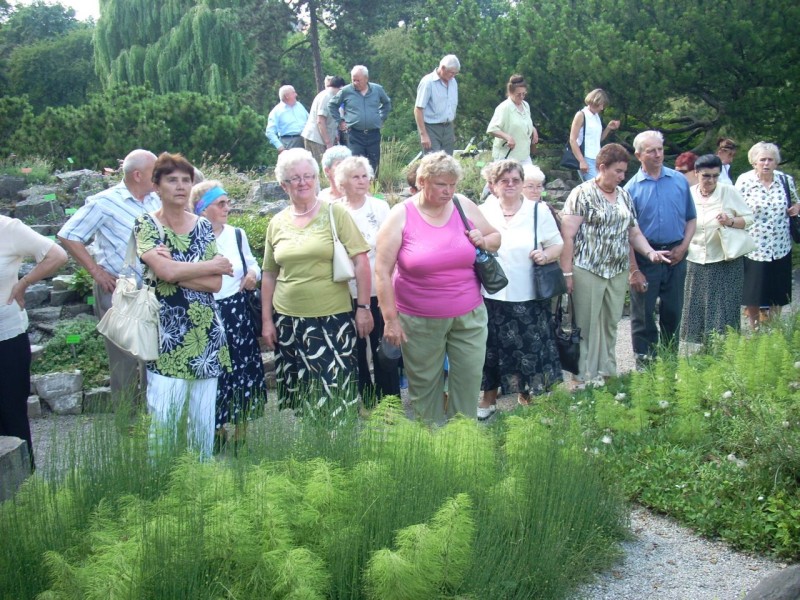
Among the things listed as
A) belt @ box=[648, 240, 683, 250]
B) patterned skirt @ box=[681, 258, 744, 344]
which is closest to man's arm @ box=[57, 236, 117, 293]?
belt @ box=[648, 240, 683, 250]

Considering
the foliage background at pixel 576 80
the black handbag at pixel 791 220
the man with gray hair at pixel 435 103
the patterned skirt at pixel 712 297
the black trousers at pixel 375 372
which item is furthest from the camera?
the foliage background at pixel 576 80

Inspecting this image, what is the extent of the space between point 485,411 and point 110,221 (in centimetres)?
298

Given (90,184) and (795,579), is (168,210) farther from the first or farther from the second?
(90,184)

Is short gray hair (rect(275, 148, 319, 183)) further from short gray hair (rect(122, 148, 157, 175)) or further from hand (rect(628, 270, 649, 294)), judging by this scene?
hand (rect(628, 270, 649, 294))

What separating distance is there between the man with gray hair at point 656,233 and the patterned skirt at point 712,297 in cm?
65

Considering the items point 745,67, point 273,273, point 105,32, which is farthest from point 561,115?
point 105,32

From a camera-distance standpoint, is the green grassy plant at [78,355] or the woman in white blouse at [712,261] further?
the woman in white blouse at [712,261]

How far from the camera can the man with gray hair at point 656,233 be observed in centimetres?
748

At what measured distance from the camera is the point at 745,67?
13375 mm

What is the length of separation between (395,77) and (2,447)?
3401 cm

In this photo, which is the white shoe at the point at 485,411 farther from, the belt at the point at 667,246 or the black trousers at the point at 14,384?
the black trousers at the point at 14,384

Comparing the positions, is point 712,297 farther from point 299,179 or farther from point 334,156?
point 299,179

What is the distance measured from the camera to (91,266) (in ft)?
20.1

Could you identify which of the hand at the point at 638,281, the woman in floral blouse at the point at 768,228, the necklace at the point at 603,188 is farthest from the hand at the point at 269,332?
the woman in floral blouse at the point at 768,228
